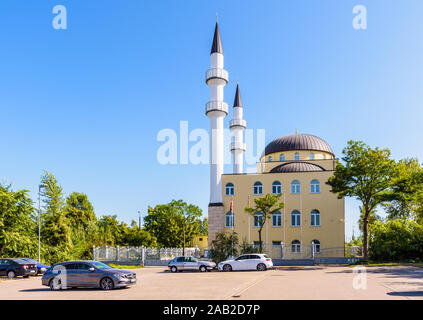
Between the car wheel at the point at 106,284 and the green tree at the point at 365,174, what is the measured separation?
25.9 m

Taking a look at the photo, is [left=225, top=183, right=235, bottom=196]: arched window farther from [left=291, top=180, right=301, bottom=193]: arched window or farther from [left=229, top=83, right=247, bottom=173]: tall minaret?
[left=229, top=83, right=247, bottom=173]: tall minaret

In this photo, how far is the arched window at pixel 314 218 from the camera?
2012 inches

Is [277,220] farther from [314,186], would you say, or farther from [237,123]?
[237,123]

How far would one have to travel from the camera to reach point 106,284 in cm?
1812

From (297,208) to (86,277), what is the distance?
3766 cm

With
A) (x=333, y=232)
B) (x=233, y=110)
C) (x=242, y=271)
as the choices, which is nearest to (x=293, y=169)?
(x=333, y=232)

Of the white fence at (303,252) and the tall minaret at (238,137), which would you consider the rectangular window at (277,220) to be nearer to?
the white fence at (303,252)

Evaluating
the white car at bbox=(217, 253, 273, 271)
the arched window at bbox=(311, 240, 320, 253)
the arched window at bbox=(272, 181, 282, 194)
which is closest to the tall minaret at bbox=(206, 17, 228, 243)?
the arched window at bbox=(272, 181, 282, 194)

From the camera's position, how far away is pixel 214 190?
5406 centimetres

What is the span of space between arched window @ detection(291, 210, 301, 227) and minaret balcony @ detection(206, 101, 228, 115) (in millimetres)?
15993

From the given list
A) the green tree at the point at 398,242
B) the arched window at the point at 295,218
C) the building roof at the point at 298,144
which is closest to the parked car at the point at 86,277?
the green tree at the point at 398,242

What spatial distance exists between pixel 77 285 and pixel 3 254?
17064 mm

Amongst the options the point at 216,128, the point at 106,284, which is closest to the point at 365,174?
the point at 216,128

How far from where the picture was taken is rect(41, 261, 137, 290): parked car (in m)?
18.1
